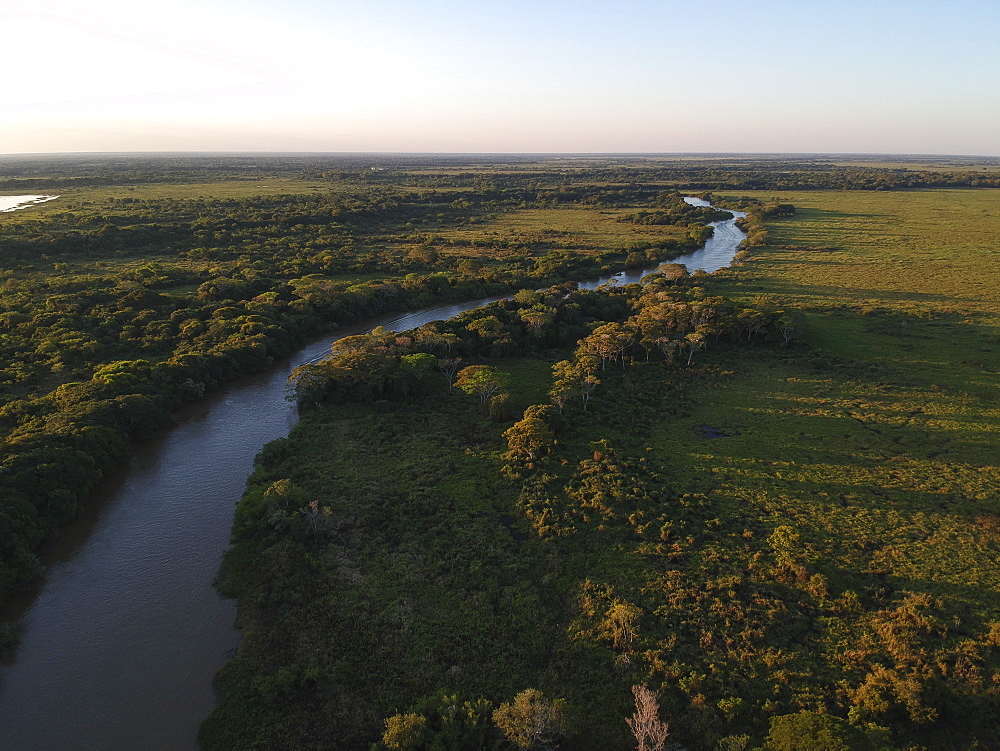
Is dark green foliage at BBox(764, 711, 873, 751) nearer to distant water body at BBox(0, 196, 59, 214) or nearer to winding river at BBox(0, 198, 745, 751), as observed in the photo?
winding river at BBox(0, 198, 745, 751)

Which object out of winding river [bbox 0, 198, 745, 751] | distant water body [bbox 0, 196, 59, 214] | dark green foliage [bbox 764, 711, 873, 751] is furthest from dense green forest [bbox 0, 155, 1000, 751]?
distant water body [bbox 0, 196, 59, 214]

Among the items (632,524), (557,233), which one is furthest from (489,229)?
(632,524)

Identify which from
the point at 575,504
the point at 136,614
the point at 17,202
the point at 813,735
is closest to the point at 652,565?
the point at 575,504

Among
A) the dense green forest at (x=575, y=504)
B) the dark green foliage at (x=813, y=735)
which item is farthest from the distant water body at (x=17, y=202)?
the dark green foliage at (x=813, y=735)

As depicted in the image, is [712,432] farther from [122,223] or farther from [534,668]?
[122,223]

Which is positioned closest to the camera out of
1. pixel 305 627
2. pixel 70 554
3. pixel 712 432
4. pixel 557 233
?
pixel 305 627

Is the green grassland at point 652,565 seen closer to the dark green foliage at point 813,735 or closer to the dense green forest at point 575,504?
the dense green forest at point 575,504

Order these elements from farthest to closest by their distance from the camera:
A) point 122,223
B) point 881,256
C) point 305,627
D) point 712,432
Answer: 1. point 122,223
2. point 881,256
3. point 712,432
4. point 305,627

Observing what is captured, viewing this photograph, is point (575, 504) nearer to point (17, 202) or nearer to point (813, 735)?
point (813, 735)
